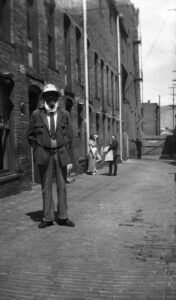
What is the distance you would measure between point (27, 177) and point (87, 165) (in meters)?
7.21

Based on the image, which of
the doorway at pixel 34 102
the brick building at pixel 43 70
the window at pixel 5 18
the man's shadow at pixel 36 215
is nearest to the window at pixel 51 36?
the brick building at pixel 43 70

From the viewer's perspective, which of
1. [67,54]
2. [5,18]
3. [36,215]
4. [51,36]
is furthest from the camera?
[67,54]

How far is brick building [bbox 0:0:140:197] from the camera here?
34.7 feet

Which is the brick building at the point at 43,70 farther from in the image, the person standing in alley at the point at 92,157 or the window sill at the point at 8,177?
the person standing in alley at the point at 92,157

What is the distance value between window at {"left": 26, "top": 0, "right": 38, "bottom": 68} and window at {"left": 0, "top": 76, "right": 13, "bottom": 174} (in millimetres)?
2257

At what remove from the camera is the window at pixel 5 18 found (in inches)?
416

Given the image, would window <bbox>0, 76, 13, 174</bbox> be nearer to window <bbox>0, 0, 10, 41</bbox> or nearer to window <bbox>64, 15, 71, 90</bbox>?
window <bbox>0, 0, 10, 41</bbox>

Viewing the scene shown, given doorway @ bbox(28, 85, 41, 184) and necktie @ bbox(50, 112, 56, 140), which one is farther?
doorway @ bbox(28, 85, 41, 184)

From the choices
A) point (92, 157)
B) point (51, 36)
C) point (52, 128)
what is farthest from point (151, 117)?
point (52, 128)

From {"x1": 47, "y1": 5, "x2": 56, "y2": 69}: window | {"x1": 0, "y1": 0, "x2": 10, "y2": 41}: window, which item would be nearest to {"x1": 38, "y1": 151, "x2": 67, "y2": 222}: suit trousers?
{"x1": 0, "y1": 0, "x2": 10, "y2": 41}: window

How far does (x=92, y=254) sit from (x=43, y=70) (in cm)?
888

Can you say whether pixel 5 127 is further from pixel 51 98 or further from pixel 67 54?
pixel 67 54

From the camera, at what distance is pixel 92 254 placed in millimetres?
4941

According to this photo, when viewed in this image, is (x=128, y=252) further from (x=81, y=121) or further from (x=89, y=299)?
(x=81, y=121)
